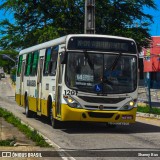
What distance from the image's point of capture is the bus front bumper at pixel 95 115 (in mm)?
→ 14828

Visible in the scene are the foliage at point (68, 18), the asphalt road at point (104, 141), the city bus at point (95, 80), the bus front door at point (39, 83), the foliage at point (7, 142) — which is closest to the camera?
the asphalt road at point (104, 141)

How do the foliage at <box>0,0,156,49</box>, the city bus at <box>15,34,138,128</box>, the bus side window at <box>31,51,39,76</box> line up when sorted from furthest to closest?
1. the foliage at <box>0,0,156,49</box>
2. the bus side window at <box>31,51,39,76</box>
3. the city bus at <box>15,34,138,128</box>

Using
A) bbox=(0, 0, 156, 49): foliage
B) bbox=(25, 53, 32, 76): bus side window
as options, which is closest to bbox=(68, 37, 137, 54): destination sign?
bbox=(25, 53, 32, 76): bus side window

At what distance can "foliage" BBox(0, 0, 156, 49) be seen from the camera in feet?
112

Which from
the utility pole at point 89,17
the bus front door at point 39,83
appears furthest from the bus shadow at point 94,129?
the utility pole at point 89,17

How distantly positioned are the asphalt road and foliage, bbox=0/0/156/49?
16.8 metres

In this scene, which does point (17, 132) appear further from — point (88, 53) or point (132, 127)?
point (132, 127)

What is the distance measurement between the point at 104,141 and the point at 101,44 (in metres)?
3.55

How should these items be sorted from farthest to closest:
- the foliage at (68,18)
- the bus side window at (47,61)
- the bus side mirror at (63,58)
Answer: the foliage at (68,18) < the bus side window at (47,61) < the bus side mirror at (63,58)

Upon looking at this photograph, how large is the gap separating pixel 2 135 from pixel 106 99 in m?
3.47

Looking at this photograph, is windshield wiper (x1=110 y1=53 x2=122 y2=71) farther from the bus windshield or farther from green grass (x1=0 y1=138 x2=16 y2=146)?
green grass (x1=0 y1=138 x2=16 y2=146)

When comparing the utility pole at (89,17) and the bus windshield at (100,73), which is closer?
the bus windshield at (100,73)

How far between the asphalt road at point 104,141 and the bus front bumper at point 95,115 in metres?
0.45

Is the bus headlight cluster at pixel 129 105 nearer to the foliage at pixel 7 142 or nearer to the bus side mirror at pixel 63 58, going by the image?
the bus side mirror at pixel 63 58
